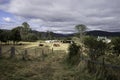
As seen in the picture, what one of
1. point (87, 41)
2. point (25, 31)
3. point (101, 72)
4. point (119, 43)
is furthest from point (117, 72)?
point (25, 31)

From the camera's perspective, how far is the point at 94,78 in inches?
433

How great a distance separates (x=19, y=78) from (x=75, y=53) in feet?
27.2

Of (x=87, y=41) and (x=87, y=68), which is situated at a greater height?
(x=87, y=41)

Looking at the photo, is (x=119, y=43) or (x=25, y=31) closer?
(x=119, y=43)

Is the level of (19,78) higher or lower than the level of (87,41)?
lower

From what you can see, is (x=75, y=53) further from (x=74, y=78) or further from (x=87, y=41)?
(x=74, y=78)

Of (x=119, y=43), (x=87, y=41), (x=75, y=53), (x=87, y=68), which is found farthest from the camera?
(x=119, y=43)

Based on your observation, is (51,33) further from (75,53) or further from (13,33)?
(75,53)

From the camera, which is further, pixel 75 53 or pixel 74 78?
pixel 75 53

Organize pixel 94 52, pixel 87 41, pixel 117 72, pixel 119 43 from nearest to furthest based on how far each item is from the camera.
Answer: pixel 117 72
pixel 94 52
pixel 87 41
pixel 119 43

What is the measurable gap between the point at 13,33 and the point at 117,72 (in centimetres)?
7226

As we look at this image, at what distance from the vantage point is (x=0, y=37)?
75.9 meters

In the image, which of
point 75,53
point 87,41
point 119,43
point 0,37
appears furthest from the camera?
point 0,37

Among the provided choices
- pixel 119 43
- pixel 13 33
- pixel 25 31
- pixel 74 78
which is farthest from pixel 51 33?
pixel 74 78
